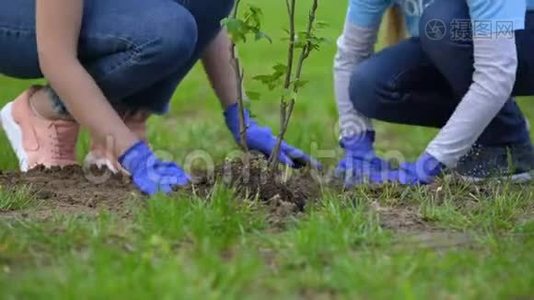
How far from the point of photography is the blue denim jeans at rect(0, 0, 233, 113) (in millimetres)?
3766

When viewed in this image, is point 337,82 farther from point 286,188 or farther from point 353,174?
point 286,188

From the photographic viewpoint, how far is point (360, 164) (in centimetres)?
407

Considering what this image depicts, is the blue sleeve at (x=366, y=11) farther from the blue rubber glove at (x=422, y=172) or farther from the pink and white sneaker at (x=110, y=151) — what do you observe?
the pink and white sneaker at (x=110, y=151)

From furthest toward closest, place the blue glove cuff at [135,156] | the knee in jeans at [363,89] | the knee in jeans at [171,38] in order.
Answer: the knee in jeans at [363,89], the knee in jeans at [171,38], the blue glove cuff at [135,156]

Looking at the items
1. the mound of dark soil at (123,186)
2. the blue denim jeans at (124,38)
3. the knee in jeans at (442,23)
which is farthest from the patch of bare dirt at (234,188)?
the knee in jeans at (442,23)

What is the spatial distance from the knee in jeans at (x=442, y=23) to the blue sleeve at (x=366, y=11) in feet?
0.66

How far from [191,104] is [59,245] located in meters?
4.07

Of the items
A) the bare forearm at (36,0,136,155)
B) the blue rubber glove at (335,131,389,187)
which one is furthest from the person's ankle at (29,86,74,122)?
the blue rubber glove at (335,131,389,187)

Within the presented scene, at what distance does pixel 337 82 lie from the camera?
4348 mm

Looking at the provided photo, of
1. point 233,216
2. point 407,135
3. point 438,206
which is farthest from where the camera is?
point 407,135

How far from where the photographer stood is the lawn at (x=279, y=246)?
2492 mm

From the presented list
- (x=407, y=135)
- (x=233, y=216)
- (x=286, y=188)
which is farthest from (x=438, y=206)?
(x=407, y=135)

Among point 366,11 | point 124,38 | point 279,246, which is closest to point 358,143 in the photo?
point 366,11

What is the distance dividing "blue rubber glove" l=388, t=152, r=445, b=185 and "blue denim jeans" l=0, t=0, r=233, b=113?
2.54ft
